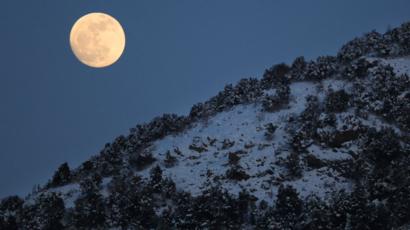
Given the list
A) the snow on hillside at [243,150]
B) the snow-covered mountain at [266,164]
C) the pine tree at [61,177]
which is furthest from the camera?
the pine tree at [61,177]

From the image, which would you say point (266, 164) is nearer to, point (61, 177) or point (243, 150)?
point (243, 150)

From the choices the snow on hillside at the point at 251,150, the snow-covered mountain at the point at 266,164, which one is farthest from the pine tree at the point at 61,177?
the snow on hillside at the point at 251,150

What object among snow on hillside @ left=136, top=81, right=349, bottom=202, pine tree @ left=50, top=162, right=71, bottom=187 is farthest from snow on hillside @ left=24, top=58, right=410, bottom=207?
pine tree @ left=50, top=162, right=71, bottom=187

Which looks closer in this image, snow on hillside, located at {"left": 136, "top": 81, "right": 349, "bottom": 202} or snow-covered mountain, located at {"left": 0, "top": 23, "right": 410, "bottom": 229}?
snow-covered mountain, located at {"left": 0, "top": 23, "right": 410, "bottom": 229}

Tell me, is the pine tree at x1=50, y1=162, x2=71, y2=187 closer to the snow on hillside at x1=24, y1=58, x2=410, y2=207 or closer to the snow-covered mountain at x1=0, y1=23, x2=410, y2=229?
the snow-covered mountain at x1=0, y1=23, x2=410, y2=229

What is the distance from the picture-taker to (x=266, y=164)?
1624 inches

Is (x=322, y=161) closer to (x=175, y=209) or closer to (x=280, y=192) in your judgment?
(x=280, y=192)

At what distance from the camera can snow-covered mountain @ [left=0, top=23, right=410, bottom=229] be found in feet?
113

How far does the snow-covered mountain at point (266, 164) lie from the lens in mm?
34406

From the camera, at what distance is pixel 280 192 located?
3516 centimetres

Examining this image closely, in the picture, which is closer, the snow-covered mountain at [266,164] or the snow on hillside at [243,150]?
the snow-covered mountain at [266,164]

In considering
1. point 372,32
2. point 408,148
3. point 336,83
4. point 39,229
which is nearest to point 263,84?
point 336,83

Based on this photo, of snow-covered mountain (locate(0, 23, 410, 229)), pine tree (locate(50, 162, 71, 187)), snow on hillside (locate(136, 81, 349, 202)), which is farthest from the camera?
pine tree (locate(50, 162, 71, 187))

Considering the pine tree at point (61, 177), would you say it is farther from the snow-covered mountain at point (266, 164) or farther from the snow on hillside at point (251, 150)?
the snow on hillside at point (251, 150)
